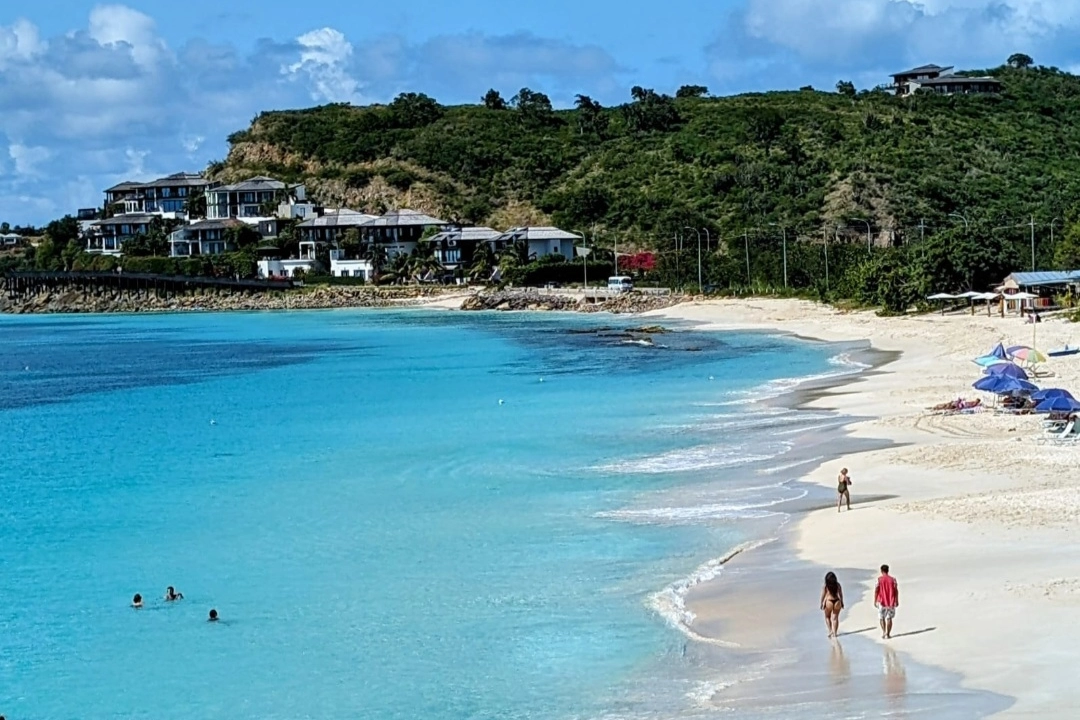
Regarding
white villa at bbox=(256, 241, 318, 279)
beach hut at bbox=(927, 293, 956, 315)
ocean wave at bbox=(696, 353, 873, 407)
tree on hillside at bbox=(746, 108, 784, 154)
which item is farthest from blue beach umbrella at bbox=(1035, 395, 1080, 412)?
white villa at bbox=(256, 241, 318, 279)

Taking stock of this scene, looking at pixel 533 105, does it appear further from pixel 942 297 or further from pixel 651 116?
pixel 942 297

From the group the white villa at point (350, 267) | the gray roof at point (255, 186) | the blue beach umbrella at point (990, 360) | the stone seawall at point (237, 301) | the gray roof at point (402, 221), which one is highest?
the gray roof at point (255, 186)

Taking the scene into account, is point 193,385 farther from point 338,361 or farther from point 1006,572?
point 1006,572

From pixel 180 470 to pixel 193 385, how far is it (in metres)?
29.2

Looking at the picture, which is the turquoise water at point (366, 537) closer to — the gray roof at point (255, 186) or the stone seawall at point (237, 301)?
the stone seawall at point (237, 301)

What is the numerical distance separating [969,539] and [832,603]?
17.5 ft

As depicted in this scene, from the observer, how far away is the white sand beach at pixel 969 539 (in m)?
17.4

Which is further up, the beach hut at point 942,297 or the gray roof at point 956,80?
the gray roof at point 956,80

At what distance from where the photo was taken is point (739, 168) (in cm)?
14212

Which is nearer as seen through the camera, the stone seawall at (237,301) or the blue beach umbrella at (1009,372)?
the blue beach umbrella at (1009,372)

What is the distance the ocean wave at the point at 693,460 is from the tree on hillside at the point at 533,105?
14707 centimetres

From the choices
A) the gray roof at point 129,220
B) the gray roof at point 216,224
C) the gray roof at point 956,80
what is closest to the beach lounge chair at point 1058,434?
the gray roof at point 216,224

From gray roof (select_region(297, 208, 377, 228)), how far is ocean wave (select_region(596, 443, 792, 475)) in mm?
111742

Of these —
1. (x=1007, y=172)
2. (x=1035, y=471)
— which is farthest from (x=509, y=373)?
(x=1007, y=172)
